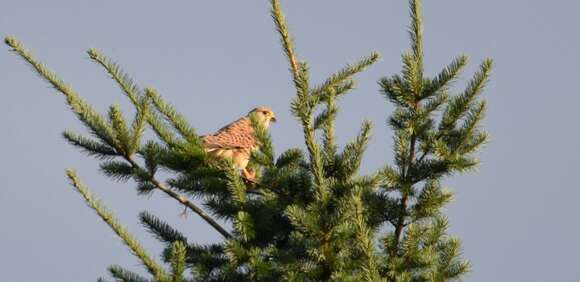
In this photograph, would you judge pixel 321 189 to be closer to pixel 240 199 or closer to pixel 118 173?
pixel 240 199

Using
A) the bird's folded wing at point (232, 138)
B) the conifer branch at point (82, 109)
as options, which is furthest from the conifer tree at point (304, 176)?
the bird's folded wing at point (232, 138)

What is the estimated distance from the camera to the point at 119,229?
474 centimetres

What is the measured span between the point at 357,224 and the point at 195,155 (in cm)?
137

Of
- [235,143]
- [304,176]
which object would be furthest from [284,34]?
[235,143]

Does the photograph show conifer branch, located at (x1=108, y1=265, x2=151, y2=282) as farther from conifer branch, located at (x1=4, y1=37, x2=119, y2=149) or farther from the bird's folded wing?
the bird's folded wing

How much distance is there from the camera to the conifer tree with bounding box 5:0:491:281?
497cm

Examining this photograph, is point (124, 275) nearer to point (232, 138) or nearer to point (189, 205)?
point (189, 205)

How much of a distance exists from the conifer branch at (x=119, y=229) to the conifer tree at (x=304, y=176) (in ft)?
1.37

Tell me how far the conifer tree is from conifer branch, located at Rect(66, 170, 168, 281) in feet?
1.37

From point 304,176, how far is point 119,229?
3.51 feet

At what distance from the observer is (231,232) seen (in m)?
5.23

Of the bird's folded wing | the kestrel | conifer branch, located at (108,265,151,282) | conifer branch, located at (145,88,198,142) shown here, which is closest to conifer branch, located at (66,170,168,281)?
conifer branch, located at (108,265,151,282)

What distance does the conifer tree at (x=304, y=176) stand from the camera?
4969 mm

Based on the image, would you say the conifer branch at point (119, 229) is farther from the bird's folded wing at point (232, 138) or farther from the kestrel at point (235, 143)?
the bird's folded wing at point (232, 138)
